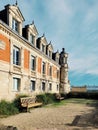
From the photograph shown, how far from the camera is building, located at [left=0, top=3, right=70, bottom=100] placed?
49.6 ft

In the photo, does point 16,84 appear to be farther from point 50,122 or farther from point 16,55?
point 50,122

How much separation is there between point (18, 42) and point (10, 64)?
2639 millimetres

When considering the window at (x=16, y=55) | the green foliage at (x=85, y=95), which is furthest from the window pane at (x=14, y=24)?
the green foliage at (x=85, y=95)

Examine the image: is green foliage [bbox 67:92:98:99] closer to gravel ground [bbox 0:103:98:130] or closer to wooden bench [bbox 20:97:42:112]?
wooden bench [bbox 20:97:42:112]

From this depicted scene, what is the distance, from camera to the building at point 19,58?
15125mm

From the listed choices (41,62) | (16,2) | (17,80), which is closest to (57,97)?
(41,62)

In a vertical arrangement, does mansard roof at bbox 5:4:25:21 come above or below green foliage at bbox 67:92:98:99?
above

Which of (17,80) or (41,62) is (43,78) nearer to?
(41,62)

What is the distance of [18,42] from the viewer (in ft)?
57.6

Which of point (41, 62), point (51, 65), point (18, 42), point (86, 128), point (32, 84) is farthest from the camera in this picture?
point (51, 65)

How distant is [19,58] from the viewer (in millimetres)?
17812

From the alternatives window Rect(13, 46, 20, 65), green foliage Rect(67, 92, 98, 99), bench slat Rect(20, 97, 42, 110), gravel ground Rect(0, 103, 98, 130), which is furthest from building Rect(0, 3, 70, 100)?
green foliage Rect(67, 92, 98, 99)

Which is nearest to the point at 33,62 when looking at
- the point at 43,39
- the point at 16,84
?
the point at 43,39

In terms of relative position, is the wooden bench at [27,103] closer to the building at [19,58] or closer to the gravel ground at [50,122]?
the building at [19,58]
